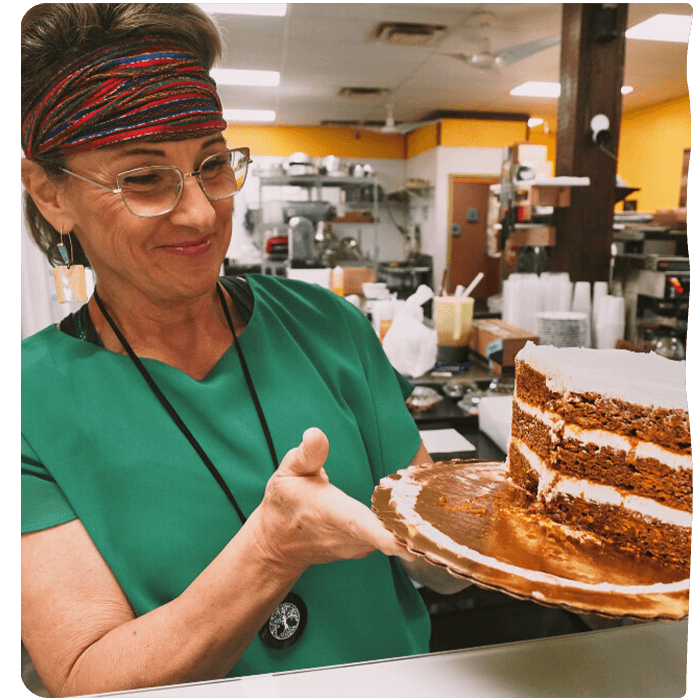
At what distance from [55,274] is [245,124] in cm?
35

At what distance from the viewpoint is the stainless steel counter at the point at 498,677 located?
1.78 ft

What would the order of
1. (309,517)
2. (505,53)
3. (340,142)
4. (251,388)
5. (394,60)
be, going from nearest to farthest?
(309,517) → (251,388) → (505,53) → (394,60) → (340,142)

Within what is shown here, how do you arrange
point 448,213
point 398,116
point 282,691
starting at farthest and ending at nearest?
1. point 448,213
2. point 398,116
3. point 282,691

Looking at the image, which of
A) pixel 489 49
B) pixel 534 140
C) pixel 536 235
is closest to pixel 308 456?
pixel 536 235

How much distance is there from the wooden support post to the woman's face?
1940mm

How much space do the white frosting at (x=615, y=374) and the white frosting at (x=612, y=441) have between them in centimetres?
4

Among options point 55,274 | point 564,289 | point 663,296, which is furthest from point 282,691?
point 663,296

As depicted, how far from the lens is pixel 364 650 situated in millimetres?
827

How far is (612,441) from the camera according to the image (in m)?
0.63

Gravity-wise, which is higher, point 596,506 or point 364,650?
point 596,506

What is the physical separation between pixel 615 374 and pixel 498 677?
34 cm

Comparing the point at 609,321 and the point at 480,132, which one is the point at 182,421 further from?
the point at 480,132

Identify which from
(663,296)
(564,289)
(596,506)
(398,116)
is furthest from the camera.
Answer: (398,116)
